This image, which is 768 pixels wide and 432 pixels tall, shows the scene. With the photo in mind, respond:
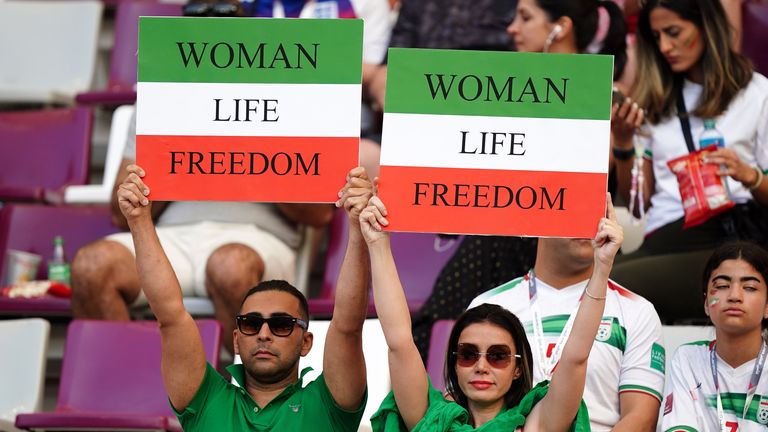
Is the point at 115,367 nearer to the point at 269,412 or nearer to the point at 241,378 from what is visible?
the point at 241,378

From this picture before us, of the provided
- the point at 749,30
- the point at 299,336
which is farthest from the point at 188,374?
the point at 749,30

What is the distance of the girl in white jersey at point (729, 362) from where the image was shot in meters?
3.59

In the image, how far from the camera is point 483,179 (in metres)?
3.37

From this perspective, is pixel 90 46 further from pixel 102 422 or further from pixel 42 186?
pixel 102 422

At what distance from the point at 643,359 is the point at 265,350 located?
1.01 m

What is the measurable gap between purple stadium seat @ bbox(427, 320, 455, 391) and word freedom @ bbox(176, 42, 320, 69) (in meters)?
1.23

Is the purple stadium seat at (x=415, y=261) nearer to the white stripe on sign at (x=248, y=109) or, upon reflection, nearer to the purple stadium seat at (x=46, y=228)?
the purple stadium seat at (x=46, y=228)

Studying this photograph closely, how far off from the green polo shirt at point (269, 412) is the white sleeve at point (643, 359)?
724 mm

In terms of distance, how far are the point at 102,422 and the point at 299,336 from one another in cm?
106

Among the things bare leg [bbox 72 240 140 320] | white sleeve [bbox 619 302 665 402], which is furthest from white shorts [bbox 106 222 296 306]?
white sleeve [bbox 619 302 665 402]

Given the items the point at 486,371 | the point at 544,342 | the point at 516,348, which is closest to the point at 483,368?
the point at 486,371

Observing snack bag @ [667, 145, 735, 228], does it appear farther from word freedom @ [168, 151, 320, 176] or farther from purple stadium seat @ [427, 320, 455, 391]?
word freedom @ [168, 151, 320, 176]

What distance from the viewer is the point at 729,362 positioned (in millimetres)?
3670

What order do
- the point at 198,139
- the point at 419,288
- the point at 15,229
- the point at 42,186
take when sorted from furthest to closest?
the point at 42,186 < the point at 15,229 < the point at 419,288 < the point at 198,139
